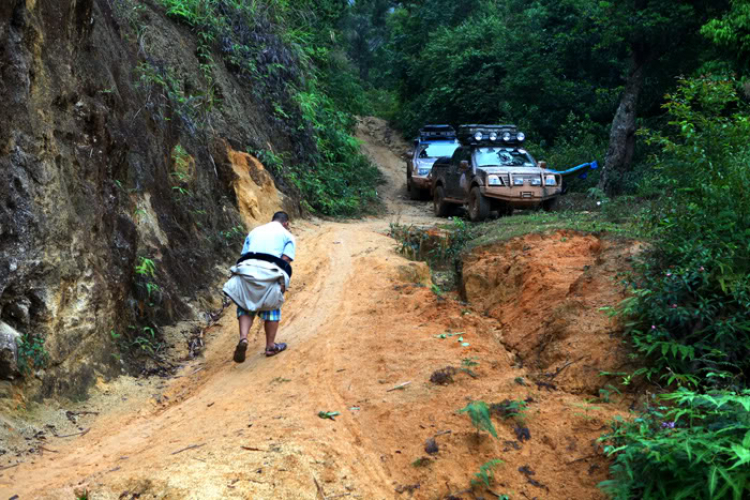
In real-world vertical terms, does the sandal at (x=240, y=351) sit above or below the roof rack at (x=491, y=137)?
below

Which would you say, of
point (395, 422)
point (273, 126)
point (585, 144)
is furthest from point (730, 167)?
point (585, 144)

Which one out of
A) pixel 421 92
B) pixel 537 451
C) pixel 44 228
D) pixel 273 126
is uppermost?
pixel 421 92

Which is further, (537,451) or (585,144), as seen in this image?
(585,144)

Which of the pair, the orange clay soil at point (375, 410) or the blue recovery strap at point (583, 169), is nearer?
the orange clay soil at point (375, 410)

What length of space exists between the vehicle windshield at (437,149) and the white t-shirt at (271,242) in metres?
14.9

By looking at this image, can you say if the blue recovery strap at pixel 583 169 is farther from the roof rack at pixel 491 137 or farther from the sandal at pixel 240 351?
the sandal at pixel 240 351

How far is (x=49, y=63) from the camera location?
20.6ft

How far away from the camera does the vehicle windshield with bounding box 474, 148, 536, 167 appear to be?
1491 cm

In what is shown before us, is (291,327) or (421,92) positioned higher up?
(421,92)

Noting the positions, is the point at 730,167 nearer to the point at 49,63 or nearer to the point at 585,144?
the point at 49,63

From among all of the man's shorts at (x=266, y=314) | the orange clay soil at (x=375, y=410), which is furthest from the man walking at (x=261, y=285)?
the orange clay soil at (x=375, y=410)

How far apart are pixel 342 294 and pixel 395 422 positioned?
3.72 metres

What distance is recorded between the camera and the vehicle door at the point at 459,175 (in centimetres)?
1531

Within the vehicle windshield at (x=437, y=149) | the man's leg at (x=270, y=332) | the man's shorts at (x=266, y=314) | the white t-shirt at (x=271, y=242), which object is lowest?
the man's leg at (x=270, y=332)
